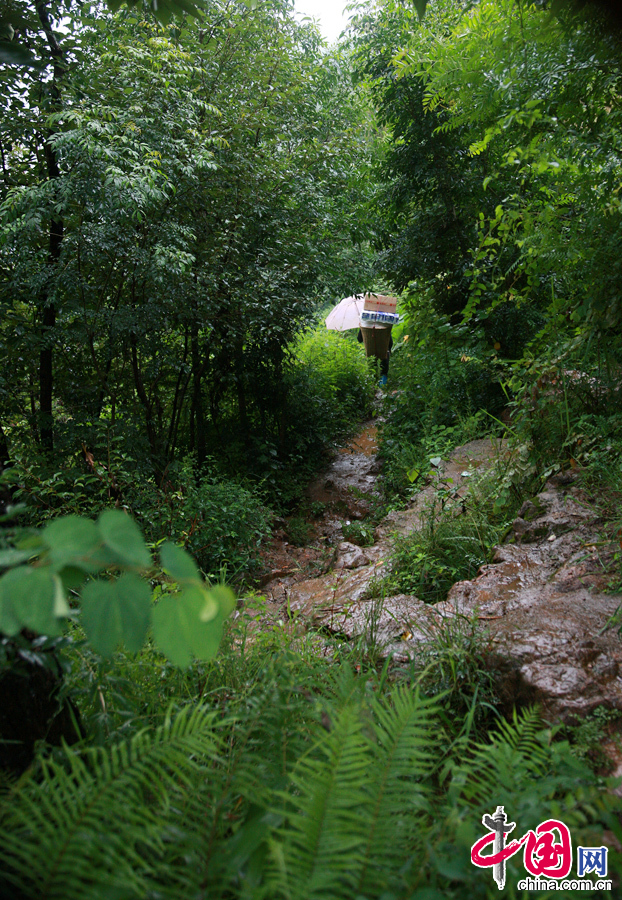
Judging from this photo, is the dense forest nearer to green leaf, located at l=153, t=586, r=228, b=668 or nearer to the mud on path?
green leaf, located at l=153, t=586, r=228, b=668

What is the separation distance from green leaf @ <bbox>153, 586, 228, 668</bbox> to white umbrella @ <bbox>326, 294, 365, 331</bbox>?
12.2 meters

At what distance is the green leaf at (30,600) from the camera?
55cm

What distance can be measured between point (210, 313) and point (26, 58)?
12.5 feet

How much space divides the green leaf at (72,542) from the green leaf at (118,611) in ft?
0.12

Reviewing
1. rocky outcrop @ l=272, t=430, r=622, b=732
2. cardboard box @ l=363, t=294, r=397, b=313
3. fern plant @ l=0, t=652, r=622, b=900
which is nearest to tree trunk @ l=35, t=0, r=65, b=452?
rocky outcrop @ l=272, t=430, r=622, b=732

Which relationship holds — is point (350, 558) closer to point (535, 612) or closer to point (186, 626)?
point (535, 612)

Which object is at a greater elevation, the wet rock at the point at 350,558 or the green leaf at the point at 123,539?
the green leaf at the point at 123,539

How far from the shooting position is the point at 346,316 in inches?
498

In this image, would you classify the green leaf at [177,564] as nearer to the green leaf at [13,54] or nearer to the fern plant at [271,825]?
the fern plant at [271,825]

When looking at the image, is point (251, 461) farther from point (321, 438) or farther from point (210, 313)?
point (210, 313)

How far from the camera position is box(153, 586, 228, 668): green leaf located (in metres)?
0.60

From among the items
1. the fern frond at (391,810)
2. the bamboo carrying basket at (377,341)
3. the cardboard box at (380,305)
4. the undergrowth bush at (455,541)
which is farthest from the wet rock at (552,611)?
the bamboo carrying basket at (377,341)

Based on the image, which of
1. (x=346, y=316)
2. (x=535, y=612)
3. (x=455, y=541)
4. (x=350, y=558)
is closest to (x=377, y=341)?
(x=346, y=316)

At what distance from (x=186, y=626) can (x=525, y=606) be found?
6.08 ft
